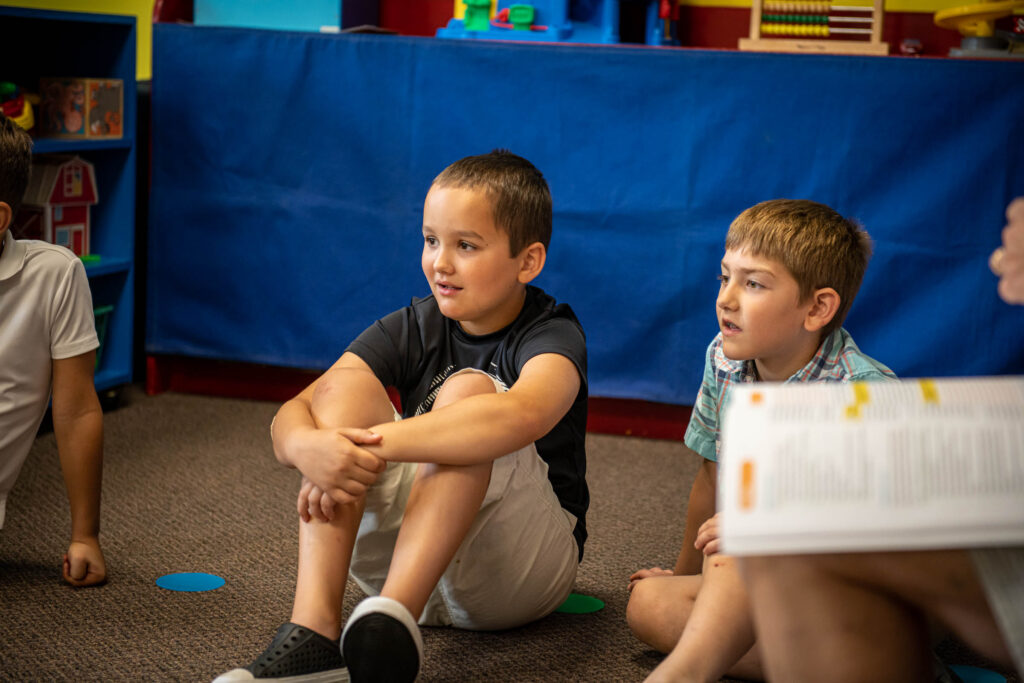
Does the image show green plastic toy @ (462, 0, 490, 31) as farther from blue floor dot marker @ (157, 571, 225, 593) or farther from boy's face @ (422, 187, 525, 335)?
blue floor dot marker @ (157, 571, 225, 593)

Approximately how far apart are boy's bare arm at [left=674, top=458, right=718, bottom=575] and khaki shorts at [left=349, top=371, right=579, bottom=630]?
14 centimetres

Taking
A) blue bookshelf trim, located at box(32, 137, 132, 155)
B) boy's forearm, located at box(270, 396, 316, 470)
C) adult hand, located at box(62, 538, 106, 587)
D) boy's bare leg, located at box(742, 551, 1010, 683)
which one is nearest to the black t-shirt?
boy's forearm, located at box(270, 396, 316, 470)

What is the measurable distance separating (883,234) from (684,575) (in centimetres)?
106

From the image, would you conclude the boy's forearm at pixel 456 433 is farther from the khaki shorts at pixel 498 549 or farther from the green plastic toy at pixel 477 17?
the green plastic toy at pixel 477 17

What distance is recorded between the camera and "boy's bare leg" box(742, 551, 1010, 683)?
703 millimetres

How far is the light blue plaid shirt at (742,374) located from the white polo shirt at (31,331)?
2.59 feet

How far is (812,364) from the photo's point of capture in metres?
1.20

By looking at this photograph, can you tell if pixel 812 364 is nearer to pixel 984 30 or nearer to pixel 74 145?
pixel 984 30

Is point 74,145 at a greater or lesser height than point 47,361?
greater

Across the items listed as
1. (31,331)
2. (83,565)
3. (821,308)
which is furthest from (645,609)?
(31,331)

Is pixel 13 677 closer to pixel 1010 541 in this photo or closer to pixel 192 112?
pixel 1010 541

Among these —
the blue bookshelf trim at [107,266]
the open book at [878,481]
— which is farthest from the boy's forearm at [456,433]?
the blue bookshelf trim at [107,266]

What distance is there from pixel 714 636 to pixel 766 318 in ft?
1.27

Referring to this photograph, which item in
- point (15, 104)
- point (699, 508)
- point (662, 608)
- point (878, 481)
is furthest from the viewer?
point (15, 104)
